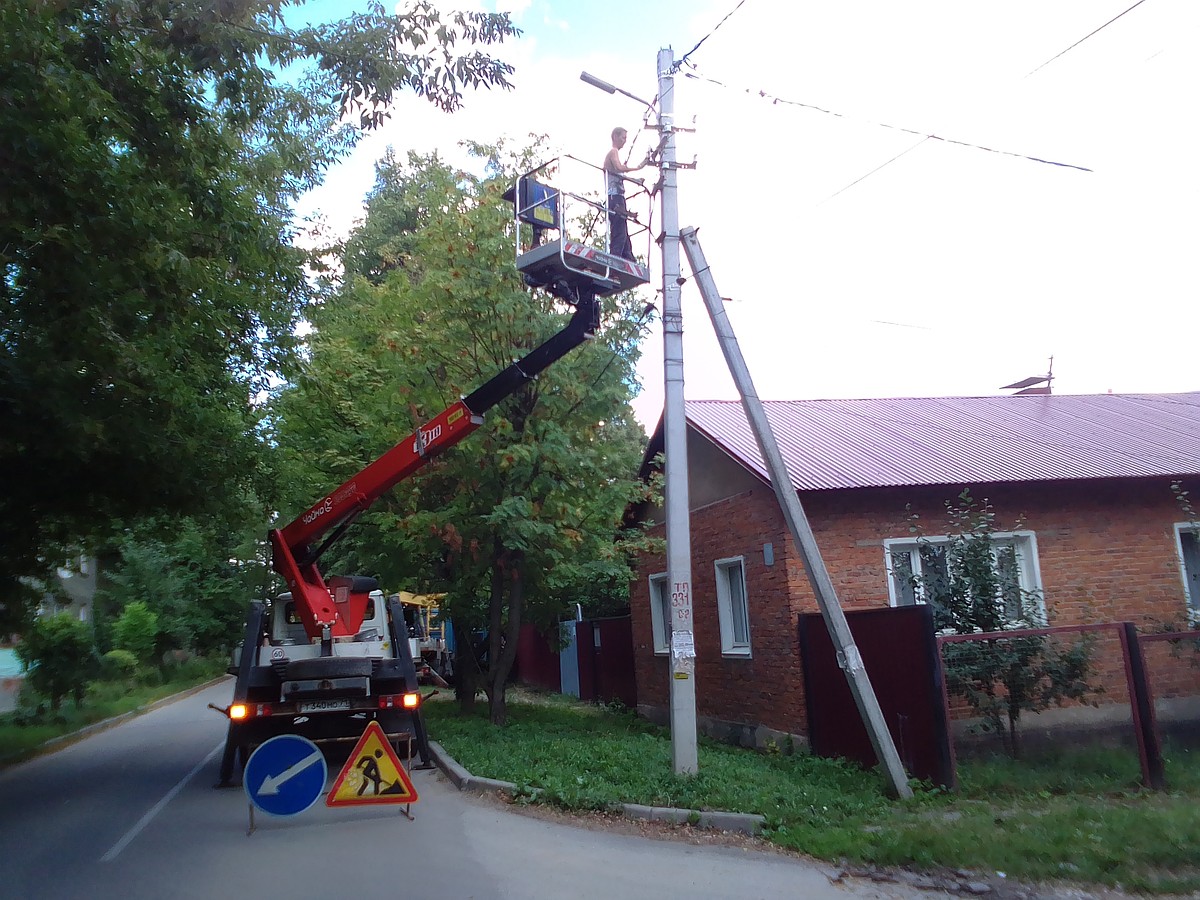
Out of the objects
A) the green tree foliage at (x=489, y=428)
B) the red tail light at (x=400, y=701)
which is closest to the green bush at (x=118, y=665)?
the green tree foliage at (x=489, y=428)

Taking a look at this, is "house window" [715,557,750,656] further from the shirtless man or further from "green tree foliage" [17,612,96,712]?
"green tree foliage" [17,612,96,712]

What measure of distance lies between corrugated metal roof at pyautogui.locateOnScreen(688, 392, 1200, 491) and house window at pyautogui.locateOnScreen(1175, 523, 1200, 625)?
3.15 feet

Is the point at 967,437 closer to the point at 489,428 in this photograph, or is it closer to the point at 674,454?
the point at 674,454

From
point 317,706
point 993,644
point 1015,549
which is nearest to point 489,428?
point 317,706

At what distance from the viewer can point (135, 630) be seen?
87.1ft

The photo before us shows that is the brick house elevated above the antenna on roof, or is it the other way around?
the antenna on roof

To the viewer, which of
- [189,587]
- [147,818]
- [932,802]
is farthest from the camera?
[189,587]

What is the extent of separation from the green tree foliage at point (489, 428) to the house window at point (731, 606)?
152cm

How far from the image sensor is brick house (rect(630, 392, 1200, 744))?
1214cm

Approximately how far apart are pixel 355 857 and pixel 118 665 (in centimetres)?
1973

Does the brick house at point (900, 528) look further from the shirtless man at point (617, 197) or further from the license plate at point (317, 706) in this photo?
the license plate at point (317, 706)

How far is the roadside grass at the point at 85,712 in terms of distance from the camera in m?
14.7

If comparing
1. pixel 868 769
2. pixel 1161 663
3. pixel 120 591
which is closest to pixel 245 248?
pixel 868 769

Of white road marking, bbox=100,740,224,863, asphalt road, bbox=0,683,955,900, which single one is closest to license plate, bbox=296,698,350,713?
asphalt road, bbox=0,683,955,900
